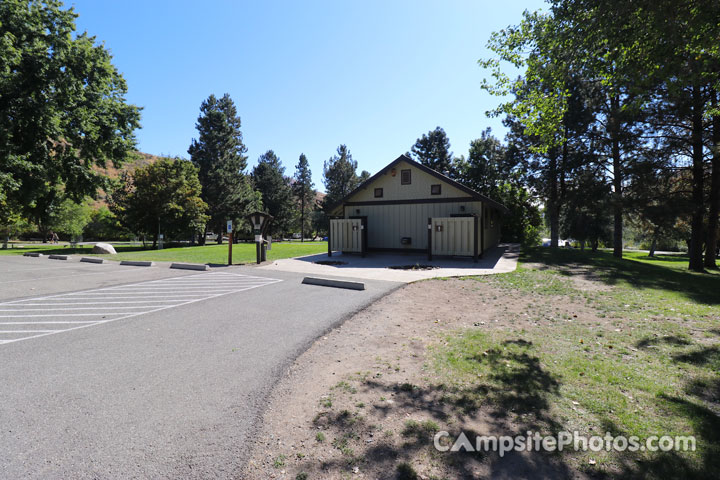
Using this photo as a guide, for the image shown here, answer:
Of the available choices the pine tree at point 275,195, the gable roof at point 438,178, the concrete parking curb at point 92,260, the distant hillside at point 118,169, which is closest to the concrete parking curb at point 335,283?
the gable roof at point 438,178

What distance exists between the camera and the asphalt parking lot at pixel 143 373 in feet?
7.82

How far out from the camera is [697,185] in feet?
48.2

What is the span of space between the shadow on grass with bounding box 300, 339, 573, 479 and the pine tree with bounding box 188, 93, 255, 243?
41.0 m

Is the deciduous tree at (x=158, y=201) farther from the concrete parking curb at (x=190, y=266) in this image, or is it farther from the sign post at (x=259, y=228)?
the sign post at (x=259, y=228)

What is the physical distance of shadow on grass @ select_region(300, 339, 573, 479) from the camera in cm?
228

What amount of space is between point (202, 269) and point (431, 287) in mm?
9863

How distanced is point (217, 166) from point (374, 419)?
4298 cm

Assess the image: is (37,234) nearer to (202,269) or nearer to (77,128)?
(77,128)

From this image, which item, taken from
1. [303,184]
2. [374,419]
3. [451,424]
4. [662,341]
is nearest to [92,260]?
[374,419]

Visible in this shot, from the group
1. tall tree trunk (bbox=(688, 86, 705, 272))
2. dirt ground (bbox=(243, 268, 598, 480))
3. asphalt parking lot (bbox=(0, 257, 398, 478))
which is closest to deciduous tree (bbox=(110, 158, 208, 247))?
asphalt parking lot (bbox=(0, 257, 398, 478))

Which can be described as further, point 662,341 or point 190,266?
point 190,266

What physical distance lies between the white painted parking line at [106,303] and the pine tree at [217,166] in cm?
3172

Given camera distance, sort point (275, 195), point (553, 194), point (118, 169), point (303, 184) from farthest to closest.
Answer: point (303, 184), point (275, 195), point (553, 194), point (118, 169)

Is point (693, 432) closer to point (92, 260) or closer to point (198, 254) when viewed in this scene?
point (92, 260)
